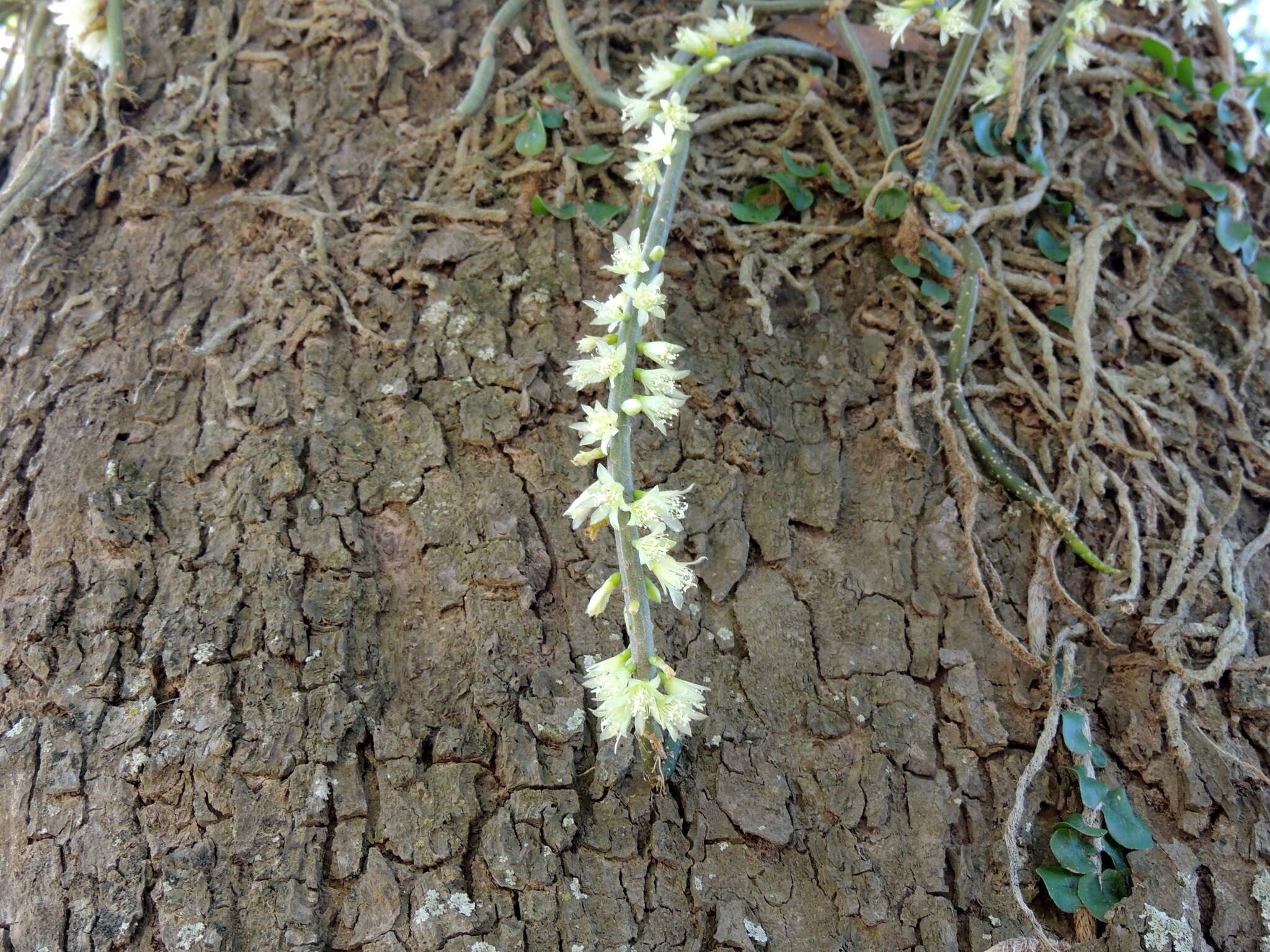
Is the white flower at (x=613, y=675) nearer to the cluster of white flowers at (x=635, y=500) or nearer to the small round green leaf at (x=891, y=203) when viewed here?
the cluster of white flowers at (x=635, y=500)

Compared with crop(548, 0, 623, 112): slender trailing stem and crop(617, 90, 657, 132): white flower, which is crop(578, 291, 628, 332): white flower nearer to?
crop(617, 90, 657, 132): white flower

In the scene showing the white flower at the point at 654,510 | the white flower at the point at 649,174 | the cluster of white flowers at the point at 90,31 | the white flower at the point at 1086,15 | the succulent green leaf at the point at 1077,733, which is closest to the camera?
the white flower at the point at 654,510


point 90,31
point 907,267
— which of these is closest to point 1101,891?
point 907,267

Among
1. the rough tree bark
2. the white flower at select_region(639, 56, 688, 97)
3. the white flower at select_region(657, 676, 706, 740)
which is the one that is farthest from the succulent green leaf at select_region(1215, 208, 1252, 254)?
the white flower at select_region(657, 676, 706, 740)

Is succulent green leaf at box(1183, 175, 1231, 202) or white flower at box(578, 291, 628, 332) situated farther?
succulent green leaf at box(1183, 175, 1231, 202)

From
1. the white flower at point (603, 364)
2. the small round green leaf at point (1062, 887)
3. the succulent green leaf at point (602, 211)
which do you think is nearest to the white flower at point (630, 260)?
the white flower at point (603, 364)

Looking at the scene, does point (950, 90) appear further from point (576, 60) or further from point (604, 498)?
point (604, 498)

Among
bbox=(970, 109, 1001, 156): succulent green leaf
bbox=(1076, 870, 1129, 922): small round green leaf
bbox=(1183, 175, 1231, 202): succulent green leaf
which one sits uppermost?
bbox=(970, 109, 1001, 156): succulent green leaf
